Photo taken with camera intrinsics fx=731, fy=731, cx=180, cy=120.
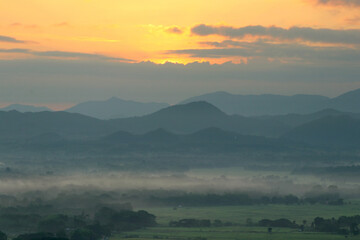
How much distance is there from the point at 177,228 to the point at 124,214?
1323 centimetres

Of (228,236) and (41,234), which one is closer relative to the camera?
(41,234)

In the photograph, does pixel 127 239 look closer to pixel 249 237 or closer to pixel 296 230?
pixel 249 237

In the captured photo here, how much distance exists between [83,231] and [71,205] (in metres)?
66.1

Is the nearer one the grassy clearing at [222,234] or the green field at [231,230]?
the grassy clearing at [222,234]

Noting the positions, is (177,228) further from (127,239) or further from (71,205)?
(71,205)

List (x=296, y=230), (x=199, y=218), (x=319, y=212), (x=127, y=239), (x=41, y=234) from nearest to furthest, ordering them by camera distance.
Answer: (x=41, y=234), (x=127, y=239), (x=296, y=230), (x=199, y=218), (x=319, y=212)

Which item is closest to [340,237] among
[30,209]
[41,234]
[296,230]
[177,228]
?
[296,230]

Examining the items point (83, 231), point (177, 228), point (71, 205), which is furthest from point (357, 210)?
point (83, 231)

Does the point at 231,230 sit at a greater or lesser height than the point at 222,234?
greater

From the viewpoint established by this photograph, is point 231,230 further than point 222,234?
Yes

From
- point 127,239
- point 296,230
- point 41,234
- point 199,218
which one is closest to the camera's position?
point 41,234

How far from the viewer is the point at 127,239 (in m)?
139

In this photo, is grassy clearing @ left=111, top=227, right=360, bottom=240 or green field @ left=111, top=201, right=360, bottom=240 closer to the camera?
grassy clearing @ left=111, top=227, right=360, bottom=240

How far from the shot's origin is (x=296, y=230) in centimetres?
15638
